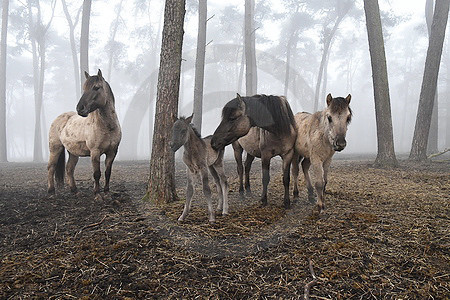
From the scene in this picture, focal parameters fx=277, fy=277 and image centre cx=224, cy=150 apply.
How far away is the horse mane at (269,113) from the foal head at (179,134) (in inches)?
48.3

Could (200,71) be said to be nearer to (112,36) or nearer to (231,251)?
(231,251)

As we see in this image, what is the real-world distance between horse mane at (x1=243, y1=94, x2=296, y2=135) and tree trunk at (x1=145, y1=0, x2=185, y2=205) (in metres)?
1.67

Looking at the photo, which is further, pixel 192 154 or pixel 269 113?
pixel 269 113

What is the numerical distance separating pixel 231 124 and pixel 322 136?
1585mm

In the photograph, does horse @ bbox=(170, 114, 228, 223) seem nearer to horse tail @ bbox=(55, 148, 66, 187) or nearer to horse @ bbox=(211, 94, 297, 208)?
horse @ bbox=(211, 94, 297, 208)

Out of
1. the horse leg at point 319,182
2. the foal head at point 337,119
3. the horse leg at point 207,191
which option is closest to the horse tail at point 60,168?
the horse leg at point 207,191

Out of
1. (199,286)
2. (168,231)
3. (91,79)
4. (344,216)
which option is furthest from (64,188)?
(344,216)

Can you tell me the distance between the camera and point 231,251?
3.33 m

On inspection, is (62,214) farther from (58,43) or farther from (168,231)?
(58,43)

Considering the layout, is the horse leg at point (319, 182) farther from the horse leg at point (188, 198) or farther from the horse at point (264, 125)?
the horse leg at point (188, 198)

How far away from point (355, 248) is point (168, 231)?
2417 mm

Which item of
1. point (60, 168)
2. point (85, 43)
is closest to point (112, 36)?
point (85, 43)

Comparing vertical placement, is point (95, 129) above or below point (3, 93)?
below

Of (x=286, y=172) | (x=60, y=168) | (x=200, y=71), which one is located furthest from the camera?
(x=200, y=71)
